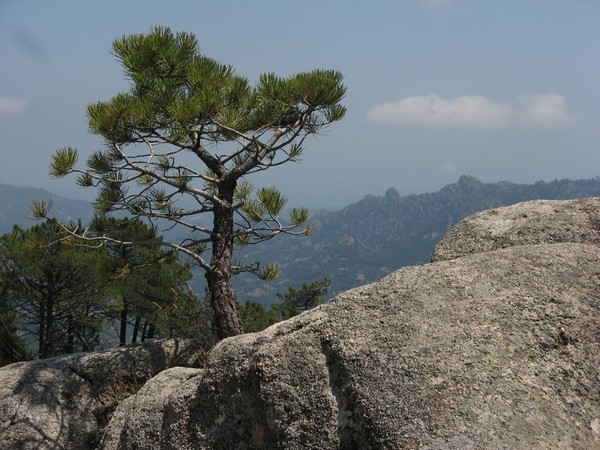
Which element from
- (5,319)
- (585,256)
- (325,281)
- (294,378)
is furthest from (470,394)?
(325,281)

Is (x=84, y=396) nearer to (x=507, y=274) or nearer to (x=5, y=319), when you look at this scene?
(x=507, y=274)

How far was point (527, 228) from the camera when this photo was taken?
696cm

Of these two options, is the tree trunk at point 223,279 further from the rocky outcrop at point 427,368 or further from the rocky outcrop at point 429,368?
the rocky outcrop at point 429,368

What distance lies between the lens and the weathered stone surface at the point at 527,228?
673cm

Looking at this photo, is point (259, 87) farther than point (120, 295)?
No

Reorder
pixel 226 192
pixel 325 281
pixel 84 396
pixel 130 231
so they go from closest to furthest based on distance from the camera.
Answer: pixel 84 396 < pixel 226 192 < pixel 130 231 < pixel 325 281

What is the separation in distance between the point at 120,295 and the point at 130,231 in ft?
9.35

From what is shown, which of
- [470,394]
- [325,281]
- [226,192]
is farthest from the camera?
[325,281]

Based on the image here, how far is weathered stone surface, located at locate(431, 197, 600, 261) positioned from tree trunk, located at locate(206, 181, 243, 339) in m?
4.60

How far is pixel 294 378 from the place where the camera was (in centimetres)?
515

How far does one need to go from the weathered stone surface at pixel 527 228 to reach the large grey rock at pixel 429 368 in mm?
914

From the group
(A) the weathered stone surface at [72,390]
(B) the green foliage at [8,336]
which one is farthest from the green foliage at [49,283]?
(A) the weathered stone surface at [72,390]

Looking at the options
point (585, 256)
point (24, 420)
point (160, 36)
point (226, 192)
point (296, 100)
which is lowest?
point (24, 420)

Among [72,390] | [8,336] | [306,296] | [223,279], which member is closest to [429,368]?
[223,279]
